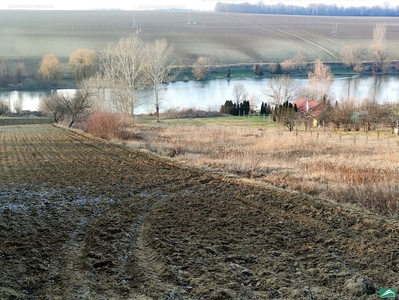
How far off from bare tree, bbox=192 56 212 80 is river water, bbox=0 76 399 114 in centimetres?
138

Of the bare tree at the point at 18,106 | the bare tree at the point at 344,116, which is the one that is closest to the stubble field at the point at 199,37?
the bare tree at the point at 18,106

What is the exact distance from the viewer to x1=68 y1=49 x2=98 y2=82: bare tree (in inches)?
1807

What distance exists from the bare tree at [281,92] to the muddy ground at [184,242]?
3869 cm

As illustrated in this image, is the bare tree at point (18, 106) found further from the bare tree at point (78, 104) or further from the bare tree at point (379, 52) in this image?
the bare tree at point (379, 52)

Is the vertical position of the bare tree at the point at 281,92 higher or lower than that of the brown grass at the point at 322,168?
higher

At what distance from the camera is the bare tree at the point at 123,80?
1486 inches

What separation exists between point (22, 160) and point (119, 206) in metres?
6.84

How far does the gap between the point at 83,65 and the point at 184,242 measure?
4483 centimetres

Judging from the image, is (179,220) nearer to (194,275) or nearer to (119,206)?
(119,206)

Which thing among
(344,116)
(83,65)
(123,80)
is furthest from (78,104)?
(344,116)

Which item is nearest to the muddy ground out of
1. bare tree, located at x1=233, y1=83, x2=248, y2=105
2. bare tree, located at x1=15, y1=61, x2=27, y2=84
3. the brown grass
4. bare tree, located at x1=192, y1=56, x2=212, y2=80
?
the brown grass

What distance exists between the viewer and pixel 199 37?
8581 cm

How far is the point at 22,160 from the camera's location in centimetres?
1348

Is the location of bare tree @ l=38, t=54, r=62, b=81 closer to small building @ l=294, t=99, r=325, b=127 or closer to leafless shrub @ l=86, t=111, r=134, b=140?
small building @ l=294, t=99, r=325, b=127
